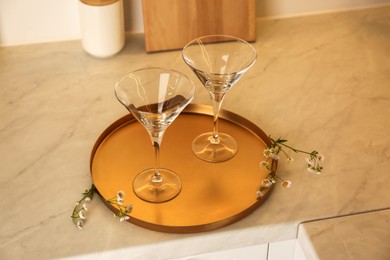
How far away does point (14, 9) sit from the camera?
1.41 meters

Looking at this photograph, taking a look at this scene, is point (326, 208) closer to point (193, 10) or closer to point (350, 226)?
point (350, 226)

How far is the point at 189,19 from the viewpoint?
1.40 m

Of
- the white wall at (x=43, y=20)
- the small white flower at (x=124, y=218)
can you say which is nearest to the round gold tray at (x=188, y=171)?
the small white flower at (x=124, y=218)

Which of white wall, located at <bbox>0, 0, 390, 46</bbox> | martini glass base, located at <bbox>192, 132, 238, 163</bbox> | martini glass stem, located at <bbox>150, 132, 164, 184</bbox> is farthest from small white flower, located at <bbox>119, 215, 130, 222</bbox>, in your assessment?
white wall, located at <bbox>0, 0, 390, 46</bbox>

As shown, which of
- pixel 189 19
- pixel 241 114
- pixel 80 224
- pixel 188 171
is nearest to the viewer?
pixel 80 224

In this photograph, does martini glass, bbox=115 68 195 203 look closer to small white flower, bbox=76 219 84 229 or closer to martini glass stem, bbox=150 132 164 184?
martini glass stem, bbox=150 132 164 184

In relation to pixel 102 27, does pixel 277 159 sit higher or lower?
lower

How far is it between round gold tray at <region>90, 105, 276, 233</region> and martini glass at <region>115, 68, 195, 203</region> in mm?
17

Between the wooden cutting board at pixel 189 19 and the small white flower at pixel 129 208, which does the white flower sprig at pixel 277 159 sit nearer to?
the small white flower at pixel 129 208

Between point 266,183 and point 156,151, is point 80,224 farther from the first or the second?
point 266,183

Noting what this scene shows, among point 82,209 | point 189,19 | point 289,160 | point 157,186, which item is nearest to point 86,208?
point 82,209

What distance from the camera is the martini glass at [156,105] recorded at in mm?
1025

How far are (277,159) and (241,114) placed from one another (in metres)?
0.17

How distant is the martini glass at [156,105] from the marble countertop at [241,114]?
0.09 m
